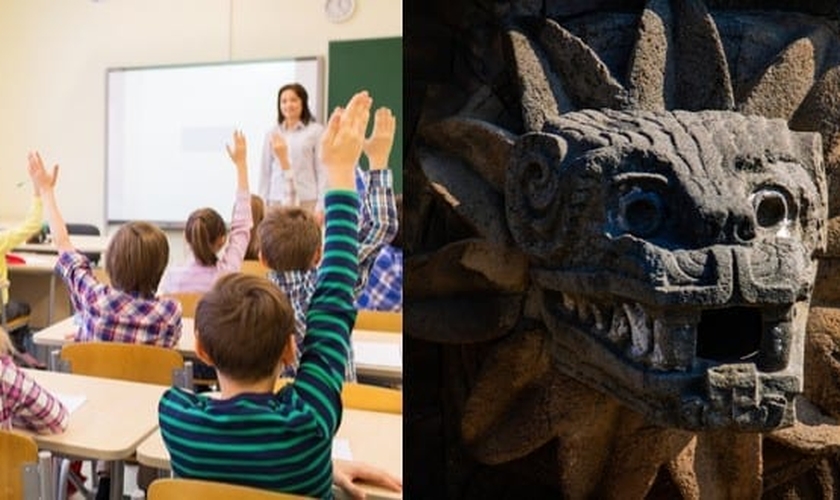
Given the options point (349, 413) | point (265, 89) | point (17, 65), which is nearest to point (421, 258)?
point (349, 413)

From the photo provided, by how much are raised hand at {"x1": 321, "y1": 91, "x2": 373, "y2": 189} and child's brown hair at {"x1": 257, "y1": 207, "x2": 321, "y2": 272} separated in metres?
1.14

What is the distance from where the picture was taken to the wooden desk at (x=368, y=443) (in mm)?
1334

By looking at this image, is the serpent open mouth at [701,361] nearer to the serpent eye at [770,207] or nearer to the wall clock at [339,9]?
the serpent eye at [770,207]

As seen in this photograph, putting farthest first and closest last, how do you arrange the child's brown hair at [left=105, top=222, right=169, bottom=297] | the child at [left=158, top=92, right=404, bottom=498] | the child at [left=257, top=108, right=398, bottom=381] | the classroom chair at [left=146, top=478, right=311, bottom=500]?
the child's brown hair at [left=105, top=222, right=169, bottom=297]
the child at [left=257, top=108, right=398, bottom=381]
the child at [left=158, top=92, right=404, bottom=498]
the classroom chair at [left=146, top=478, right=311, bottom=500]

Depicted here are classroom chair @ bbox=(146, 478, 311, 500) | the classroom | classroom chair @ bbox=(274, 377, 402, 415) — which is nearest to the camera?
classroom chair @ bbox=(146, 478, 311, 500)

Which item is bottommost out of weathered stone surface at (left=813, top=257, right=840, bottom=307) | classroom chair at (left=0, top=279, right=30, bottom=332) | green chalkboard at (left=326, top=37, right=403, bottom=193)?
classroom chair at (left=0, top=279, right=30, bottom=332)

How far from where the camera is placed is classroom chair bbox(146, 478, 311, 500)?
1043 millimetres

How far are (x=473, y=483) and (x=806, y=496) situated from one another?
200mm

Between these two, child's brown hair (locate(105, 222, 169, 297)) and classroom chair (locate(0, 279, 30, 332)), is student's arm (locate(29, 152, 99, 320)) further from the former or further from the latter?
classroom chair (locate(0, 279, 30, 332))

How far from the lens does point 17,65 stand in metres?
4.72

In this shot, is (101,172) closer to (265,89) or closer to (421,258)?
(265,89)

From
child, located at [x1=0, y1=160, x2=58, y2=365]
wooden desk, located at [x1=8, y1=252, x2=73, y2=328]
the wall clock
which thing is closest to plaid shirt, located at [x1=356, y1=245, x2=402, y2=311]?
child, located at [x1=0, y1=160, x2=58, y2=365]

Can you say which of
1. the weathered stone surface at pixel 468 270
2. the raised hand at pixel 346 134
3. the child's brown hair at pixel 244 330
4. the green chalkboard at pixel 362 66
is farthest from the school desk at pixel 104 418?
the green chalkboard at pixel 362 66

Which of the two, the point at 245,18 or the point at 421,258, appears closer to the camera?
the point at 421,258
